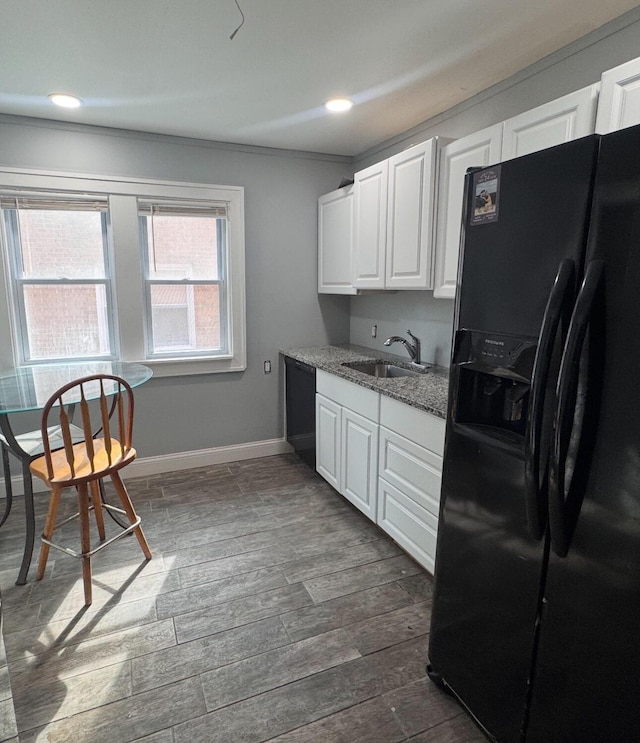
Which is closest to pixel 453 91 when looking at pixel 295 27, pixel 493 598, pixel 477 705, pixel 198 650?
pixel 295 27

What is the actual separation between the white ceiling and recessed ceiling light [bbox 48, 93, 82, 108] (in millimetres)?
43

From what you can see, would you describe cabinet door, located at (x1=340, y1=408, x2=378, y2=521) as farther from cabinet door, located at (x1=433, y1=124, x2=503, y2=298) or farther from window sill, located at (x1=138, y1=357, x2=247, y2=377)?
window sill, located at (x1=138, y1=357, x2=247, y2=377)

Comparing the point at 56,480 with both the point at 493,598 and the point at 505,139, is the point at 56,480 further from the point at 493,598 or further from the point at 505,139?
the point at 505,139

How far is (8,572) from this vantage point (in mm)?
2289

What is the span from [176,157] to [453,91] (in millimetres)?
1943

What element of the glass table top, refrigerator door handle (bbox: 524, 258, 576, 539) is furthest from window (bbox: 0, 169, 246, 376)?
refrigerator door handle (bbox: 524, 258, 576, 539)

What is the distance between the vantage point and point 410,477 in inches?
88.4

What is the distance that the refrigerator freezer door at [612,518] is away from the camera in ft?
3.22

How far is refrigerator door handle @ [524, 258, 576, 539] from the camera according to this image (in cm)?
108

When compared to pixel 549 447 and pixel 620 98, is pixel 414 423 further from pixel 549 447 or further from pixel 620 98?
pixel 620 98

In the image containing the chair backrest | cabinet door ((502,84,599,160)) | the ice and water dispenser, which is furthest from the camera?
the chair backrest

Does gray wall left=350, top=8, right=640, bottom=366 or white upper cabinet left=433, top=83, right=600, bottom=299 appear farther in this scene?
gray wall left=350, top=8, right=640, bottom=366

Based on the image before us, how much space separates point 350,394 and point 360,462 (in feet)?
1.36

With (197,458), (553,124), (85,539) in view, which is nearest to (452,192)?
(553,124)
